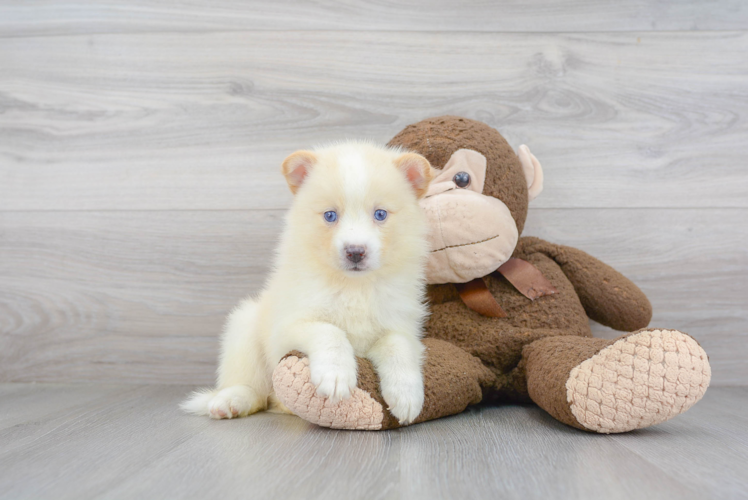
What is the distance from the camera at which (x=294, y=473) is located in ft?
2.78

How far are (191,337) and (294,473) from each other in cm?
100

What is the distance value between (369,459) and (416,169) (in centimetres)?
61

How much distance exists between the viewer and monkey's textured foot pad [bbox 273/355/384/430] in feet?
3.34

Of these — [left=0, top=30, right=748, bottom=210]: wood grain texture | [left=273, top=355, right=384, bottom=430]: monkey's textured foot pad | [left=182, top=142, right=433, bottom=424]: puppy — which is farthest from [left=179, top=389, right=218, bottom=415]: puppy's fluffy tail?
[left=0, top=30, right=748, bottom=210]: wood grain texture

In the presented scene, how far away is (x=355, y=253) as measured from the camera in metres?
1.07

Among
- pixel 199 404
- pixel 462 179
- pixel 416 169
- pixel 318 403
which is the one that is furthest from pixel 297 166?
pixel 199 404

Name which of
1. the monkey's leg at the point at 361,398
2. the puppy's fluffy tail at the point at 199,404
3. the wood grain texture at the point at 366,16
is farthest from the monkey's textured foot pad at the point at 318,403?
the wood grain texture at the point at 366,16

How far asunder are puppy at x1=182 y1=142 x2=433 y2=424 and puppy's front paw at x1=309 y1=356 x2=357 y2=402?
0.01 m

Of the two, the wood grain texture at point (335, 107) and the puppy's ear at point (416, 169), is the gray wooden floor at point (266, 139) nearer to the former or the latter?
the wood grain texture at point (335, 107)

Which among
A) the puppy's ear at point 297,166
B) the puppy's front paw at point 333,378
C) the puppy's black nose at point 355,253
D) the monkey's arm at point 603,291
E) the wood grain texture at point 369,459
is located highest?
the puppy's ear at point 297,166

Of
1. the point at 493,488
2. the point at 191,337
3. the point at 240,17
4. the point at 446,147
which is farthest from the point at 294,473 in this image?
the point at 240,17

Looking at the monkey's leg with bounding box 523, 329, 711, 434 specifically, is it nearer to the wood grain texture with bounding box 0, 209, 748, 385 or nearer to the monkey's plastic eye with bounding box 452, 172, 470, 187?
the monkey's plastic eye with bounding box 452, 172, 470, 187

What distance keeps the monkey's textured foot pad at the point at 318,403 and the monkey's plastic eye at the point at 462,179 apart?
56 centimetres

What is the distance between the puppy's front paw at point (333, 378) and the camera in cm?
97
